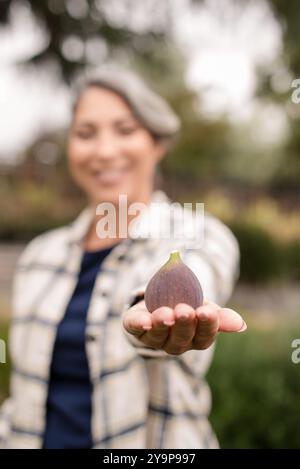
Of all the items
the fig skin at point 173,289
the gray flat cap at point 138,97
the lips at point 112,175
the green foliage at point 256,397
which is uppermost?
the gray flat cap at point 138,97

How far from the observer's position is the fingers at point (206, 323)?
25.5 inches

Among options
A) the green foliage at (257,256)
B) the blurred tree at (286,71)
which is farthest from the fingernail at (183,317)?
the green foliage at (257,256)

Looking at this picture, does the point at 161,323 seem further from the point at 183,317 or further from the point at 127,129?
the point at 127,129

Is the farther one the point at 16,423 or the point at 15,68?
the point at 15,68

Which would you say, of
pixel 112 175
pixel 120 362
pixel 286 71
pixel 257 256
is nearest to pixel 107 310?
pixel 120 362

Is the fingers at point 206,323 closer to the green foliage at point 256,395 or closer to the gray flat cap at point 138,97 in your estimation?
the gray flat cap at point 138,97

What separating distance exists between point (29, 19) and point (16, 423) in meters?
1.88

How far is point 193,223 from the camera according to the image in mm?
1135

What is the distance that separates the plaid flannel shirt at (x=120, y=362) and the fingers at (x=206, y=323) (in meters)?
0.29

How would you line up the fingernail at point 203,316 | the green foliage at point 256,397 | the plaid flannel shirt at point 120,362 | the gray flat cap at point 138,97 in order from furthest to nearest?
the green foliage at point 256,397
the gray flat cap at point 138,97
the plaid flannel shirt at point 120,362
the fingernail at point 203,316

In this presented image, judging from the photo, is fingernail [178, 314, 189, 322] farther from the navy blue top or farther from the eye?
the eye

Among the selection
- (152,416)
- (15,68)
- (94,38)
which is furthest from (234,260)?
(15,68)

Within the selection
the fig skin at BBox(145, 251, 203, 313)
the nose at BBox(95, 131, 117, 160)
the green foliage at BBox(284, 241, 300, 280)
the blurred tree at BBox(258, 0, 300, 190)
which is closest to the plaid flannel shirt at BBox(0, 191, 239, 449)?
the nose at BBox(95, 131, 117, 160)

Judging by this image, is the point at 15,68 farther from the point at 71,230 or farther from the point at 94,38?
the point at 71,230
